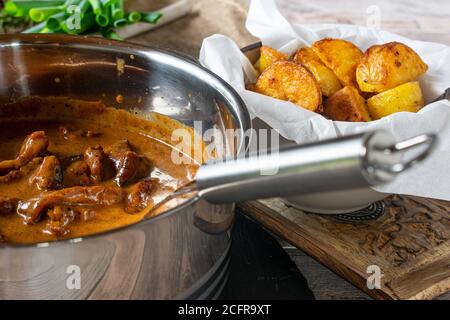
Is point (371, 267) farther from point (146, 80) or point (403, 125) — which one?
point (146, 80)

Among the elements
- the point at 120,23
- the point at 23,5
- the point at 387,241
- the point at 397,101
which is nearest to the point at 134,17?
the point at 120,23

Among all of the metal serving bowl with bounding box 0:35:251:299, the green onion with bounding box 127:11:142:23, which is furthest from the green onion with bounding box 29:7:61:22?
the metal serving bowl with bounding box 0:35:251:299

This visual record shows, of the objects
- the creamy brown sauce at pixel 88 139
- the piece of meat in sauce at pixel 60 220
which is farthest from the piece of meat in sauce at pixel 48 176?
the piece of meat in sauce at pixel 60 220

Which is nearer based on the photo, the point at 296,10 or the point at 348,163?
the point at 348,163

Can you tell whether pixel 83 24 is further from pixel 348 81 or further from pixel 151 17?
pixel 348 81

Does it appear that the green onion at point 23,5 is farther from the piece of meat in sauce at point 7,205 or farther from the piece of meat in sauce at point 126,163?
the piece of meat in sauce at point 7,205

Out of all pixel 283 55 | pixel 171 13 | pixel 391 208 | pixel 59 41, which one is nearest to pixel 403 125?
pixel 391 208

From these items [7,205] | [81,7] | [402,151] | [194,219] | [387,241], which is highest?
[402,151]
